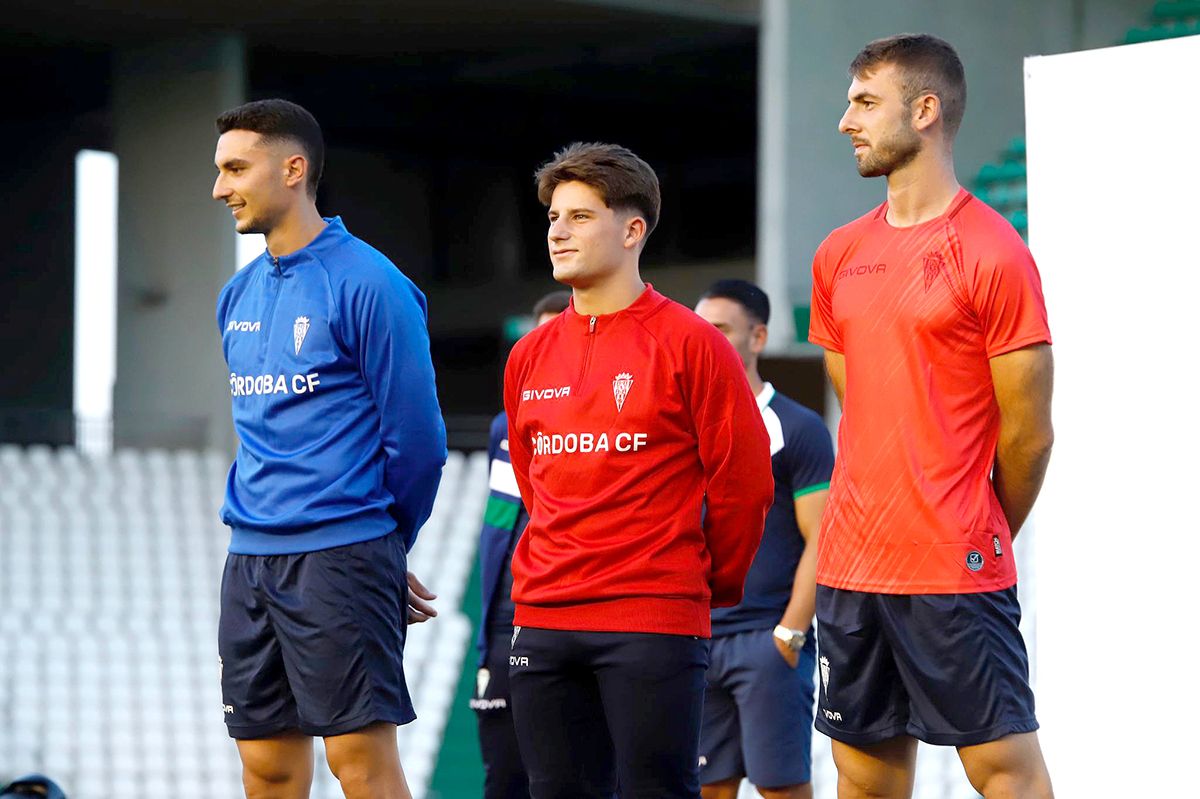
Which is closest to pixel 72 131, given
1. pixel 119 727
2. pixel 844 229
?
pixel 119 727

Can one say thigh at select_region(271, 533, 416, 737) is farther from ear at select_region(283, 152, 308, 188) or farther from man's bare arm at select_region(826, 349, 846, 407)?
man's bare arm at select_region(826, 349, 846, 407)

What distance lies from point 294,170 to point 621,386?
0.94 m

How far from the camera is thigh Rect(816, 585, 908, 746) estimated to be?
3.21 m

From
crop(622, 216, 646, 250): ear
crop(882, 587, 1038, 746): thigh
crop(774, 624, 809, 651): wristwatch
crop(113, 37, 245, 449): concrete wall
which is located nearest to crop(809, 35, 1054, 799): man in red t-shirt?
crop(882, 587, 1038, 746): thigh

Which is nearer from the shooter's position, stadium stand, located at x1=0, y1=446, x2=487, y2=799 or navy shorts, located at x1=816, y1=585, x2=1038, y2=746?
navy shorts, located at x1=816, y1=585, x2=1038, y2=746

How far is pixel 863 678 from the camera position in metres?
3.22

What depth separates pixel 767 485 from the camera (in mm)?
3430

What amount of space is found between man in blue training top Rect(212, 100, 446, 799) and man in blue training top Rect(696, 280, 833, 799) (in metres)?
1.33

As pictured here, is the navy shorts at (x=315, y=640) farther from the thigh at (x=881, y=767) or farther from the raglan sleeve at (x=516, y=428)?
the thigh at (x=881, y=767)

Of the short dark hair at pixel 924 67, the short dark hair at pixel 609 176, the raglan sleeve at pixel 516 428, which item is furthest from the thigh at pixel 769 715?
the short dark hair at pixel 924 67

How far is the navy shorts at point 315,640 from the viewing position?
11.2 feet

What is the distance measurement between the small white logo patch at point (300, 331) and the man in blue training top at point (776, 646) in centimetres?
162

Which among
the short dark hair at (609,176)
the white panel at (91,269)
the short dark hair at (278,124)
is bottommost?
the short dark hair at (609,176)

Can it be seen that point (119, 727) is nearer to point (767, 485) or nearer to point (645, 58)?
point (767, 485)
